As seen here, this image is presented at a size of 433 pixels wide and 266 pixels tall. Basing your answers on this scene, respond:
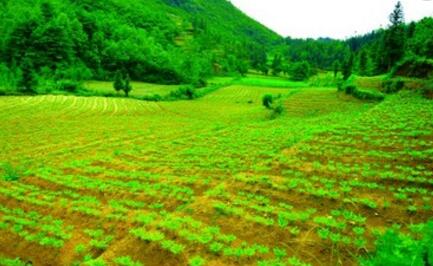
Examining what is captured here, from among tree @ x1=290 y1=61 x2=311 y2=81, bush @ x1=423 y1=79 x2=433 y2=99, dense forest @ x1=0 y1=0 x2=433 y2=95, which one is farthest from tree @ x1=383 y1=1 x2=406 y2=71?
tree @ x1=290 y1=61 x2=311 y2=81

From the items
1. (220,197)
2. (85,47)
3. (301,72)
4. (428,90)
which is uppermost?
(85,47)

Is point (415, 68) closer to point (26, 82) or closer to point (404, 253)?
point (404, 253)

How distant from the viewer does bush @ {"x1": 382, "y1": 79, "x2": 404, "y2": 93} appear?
124 ft

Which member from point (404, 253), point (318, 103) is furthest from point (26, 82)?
point (404, 253)

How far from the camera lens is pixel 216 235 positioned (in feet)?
26.0

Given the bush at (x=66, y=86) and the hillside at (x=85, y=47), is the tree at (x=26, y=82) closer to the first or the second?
the hillside at (x=85, y=47)

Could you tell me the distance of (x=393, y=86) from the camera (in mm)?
38219

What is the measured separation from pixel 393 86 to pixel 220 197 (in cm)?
3657

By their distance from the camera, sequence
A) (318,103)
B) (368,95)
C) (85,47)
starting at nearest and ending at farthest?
(368,95) < (318,103) < (85,47)

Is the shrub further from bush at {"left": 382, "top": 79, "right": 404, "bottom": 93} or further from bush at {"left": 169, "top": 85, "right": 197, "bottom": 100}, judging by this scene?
bush at {"left": 169, "top": 85, "right": 197, "bottom": 100}

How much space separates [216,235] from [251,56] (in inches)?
5878

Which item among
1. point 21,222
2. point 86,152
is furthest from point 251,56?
point 21,222

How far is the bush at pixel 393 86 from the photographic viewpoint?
37656 millimetres

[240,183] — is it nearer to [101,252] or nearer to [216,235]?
[216,235]
